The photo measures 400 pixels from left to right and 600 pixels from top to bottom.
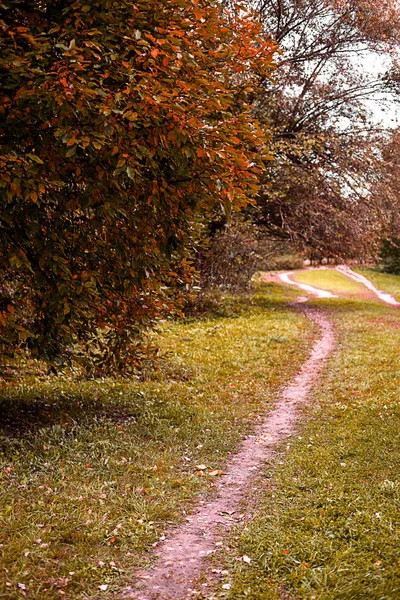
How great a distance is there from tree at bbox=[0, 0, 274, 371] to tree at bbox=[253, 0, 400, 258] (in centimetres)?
1369

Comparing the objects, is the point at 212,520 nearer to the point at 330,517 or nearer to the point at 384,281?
the point at 330,517

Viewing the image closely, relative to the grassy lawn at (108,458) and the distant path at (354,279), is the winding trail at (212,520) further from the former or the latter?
the distant path at (354,279)

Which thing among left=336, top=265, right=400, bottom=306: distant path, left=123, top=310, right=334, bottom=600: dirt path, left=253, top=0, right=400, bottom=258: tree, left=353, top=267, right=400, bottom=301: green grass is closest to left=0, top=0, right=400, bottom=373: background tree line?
left=123, top=310, right=334, bottom=600: dirt path

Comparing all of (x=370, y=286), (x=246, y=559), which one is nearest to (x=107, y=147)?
(x=246, y=559)

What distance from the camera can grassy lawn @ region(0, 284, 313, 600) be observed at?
16.5ft

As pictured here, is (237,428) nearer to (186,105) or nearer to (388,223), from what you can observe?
(186,105)

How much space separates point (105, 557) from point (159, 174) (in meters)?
4.27

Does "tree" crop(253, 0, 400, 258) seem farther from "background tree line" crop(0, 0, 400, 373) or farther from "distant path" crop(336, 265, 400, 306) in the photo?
"background tree line" crop(0, 0, 400, 373)

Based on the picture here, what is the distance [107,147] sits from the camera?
22.0 feet

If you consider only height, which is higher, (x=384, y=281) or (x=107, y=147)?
(x=107, y=147)

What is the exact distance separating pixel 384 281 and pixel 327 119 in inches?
869

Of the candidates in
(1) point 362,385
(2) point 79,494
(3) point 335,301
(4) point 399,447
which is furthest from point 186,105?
(3) point 335,301

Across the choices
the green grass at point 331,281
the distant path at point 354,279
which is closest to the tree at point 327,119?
the distant path at point 354,279

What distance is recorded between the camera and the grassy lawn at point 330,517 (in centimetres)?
473
